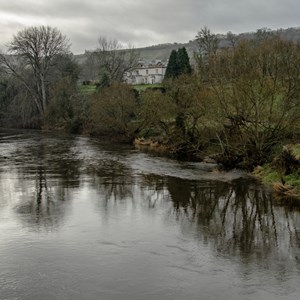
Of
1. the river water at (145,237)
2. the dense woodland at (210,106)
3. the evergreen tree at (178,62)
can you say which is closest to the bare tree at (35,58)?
the dense woodland at (210,106)

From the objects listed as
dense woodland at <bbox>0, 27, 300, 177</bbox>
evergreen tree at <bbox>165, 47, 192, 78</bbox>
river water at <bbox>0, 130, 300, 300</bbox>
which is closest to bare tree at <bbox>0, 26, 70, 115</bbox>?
dense woodland at <bbox>0, 27, 300, 177</bbox>

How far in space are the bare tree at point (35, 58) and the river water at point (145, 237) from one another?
43.2 m

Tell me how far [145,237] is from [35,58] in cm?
5664

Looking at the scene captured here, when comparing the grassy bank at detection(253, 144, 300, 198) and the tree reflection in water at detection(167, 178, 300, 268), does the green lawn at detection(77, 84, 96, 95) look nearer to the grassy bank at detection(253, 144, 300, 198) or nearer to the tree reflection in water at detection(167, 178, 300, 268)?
the grassy bank at detection(253, 144, 300, 198)

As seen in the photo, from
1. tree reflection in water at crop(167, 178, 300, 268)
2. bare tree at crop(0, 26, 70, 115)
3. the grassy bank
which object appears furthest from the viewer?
bare tree at crop(0, 26, 70, 115)

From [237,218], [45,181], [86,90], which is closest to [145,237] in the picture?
[237,218]

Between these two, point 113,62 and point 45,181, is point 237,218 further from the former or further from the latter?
point 113,62

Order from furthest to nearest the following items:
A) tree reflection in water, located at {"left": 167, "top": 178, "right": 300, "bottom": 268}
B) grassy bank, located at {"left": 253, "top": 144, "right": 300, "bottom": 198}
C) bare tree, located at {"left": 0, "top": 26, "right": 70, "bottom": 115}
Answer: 1. bare tree, located at {"left": 0, "top": 26, "right": 70, "bottom": 115}
2. grassy bank, located at {"left": 253, "top": 144, "right": 300, "bottom": 198}
3. tree reflection in water, located at {"left": 167, "top": 178, "right": 300, "bottom": 268}

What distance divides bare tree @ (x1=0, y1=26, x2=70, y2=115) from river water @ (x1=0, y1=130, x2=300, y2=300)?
43237mm

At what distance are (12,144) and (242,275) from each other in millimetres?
36508

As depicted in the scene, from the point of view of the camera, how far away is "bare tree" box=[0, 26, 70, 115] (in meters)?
64.4

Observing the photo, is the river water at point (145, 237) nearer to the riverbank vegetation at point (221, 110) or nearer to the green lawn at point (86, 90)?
the riverbank vegetation at point (221, 110)

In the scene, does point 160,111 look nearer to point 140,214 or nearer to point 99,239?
point 140,214

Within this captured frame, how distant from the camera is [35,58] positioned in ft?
214
